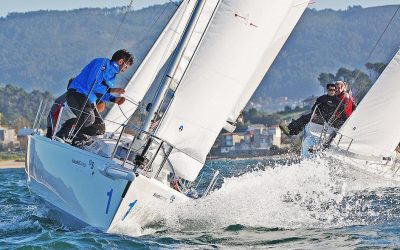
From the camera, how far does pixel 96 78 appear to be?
921cm

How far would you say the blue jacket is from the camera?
9242 millimetres

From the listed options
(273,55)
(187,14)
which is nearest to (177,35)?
(187,14)

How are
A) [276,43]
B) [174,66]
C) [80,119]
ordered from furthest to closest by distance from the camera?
[276,43] < [80,119] < [174,66]

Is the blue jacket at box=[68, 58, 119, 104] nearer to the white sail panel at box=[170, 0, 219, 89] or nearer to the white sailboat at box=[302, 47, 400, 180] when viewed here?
the white sail panel at box=[170, 0, 219, 89]

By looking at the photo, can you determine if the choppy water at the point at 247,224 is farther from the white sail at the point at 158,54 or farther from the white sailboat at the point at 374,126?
the white sailboat at the point at 374,126

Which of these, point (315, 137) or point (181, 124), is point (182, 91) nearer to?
point (181, 124)

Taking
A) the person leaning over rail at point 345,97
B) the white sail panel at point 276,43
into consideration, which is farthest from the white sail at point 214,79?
the person leaning over rail at point 345,97

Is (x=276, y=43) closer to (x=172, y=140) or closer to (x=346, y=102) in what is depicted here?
(x=172, y=140)

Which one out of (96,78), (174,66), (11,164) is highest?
(174,66)

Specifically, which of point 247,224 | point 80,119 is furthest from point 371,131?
point 80,119

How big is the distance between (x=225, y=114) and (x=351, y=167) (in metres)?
6.64

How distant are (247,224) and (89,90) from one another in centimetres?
208

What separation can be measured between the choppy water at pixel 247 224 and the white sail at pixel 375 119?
115 inches

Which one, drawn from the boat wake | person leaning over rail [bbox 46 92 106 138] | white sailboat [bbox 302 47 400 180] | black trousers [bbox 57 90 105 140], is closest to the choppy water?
the boat wake
